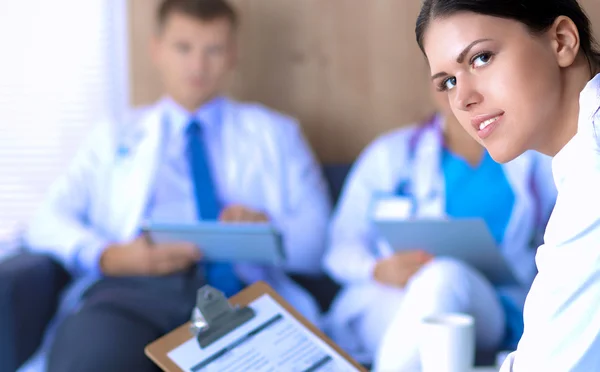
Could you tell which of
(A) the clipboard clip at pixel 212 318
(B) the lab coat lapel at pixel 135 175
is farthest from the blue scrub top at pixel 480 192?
(A) the clipboard clip at pixel 212 318

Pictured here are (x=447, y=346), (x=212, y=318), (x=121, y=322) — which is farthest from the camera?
(x=121, y=322)

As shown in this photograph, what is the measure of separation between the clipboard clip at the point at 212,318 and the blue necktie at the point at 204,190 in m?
0.88

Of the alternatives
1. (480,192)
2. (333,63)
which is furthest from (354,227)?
(333,63)

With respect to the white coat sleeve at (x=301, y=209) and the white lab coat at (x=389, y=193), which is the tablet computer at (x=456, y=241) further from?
the white coat sleeve at (x=301, y=209)

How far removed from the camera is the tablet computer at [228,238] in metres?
1.99

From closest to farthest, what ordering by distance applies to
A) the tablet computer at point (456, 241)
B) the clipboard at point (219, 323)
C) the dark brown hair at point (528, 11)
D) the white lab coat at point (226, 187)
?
the dark brown hair at point (528, 11)
the clipboard at point (219, 323)
the tablet computer at point (456, 241)
the white lab coat at point (226, 187)

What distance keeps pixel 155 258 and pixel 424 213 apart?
754 millimetres

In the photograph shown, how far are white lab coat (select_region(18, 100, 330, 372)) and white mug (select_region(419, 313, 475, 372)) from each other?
86cm

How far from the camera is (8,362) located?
2.01 m

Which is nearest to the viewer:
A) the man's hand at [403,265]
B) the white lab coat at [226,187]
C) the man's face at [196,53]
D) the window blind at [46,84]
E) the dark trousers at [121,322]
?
the dark trousers at [121,322]

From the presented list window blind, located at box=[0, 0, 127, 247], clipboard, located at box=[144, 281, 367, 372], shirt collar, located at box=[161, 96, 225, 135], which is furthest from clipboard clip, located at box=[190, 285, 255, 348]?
window blind, located at box=[0, 0, 127, 247]

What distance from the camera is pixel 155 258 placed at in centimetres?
218

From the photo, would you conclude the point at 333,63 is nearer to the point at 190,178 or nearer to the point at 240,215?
the point at 190,178

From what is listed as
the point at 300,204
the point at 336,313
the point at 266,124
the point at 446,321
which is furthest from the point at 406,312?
the point at 266,124
